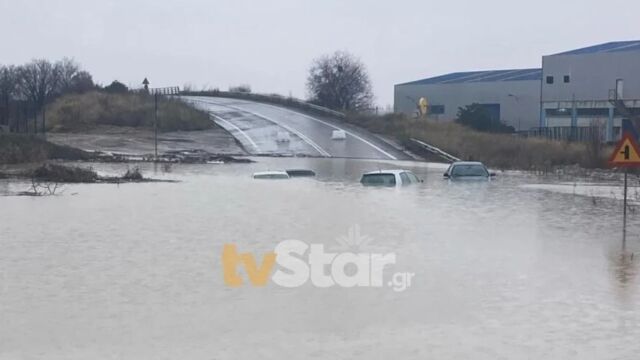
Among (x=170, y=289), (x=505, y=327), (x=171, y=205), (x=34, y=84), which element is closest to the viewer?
(x=505, y=327)

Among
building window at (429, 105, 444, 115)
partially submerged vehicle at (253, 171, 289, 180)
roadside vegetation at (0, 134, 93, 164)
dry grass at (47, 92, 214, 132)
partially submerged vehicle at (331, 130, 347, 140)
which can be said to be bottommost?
partially submerged vehicle at (253, 171, 289, 180)

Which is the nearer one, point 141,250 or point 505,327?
point 505,327

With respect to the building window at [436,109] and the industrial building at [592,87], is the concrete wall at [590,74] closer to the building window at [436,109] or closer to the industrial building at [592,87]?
the industrial building at [592,87]

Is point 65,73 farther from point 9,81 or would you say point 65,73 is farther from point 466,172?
point 466,172

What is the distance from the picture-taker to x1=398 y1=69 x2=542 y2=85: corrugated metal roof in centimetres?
10556

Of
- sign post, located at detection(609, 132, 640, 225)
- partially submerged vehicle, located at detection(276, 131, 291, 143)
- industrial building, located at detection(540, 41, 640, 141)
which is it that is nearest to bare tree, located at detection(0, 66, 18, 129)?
partially submerged vehicle, located at detection(276, 131, 291, 143)

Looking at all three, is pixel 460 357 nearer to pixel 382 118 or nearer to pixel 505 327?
pixel 505 327

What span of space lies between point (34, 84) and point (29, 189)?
3587 inches

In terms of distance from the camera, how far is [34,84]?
11806 centimetres

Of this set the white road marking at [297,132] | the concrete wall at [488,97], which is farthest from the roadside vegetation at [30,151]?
the concrete wall at [488,97]

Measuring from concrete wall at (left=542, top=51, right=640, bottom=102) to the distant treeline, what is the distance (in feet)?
142

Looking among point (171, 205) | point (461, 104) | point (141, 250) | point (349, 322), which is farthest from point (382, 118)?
point (349, 322)

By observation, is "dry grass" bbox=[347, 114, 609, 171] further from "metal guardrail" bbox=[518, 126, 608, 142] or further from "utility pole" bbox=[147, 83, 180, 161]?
"utility pole" bbox=[147, 83, 180, 161]

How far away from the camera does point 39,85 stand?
118938mm
